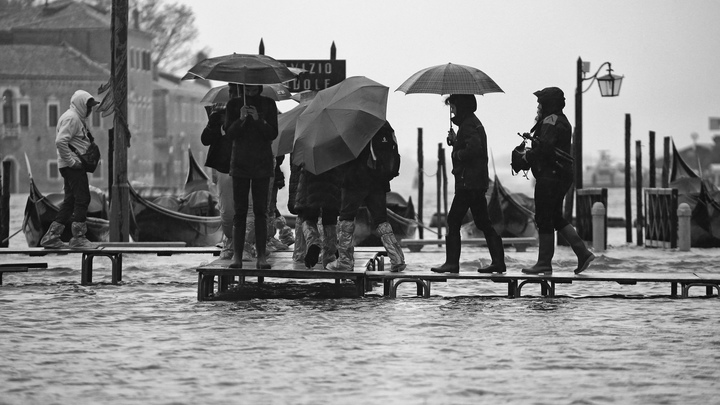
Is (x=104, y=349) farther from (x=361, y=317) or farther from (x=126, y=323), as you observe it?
(x=361, y=317)

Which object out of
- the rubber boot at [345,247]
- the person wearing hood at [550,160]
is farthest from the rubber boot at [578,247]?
the rubber boot at [345,247]

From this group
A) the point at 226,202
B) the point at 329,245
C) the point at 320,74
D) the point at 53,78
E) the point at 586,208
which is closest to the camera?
the point at 329,245

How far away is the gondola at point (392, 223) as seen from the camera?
27.1m

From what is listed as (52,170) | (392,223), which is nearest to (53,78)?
(52,170)

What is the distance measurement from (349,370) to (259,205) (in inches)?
171

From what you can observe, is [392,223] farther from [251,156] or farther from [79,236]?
[251,156]

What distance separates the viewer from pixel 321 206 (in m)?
12.5

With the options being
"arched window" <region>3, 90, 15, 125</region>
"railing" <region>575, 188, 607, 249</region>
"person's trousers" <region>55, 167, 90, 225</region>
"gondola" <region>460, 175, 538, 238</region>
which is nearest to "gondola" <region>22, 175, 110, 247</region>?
"gondola" <region>460, 175, 538, 238</region>

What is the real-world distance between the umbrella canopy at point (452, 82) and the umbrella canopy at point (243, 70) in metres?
1.04

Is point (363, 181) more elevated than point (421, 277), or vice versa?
point (363, 181)

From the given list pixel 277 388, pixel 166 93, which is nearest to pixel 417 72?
pixel 277 388

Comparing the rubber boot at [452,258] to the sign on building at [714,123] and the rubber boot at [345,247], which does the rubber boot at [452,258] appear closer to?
the rubber boot at [345,247]

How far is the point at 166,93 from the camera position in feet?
294

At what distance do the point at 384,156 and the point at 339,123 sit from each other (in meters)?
0.47
